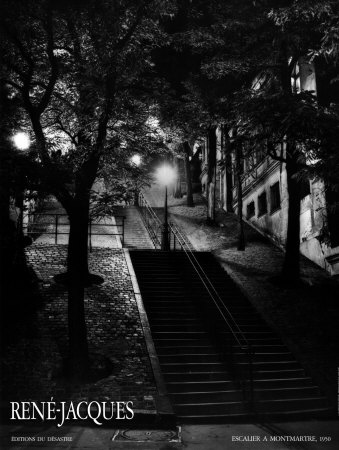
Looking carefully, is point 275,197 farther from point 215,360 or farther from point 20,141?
point 20,141

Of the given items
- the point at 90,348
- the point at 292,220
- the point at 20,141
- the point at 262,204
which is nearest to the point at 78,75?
the point at 20,141

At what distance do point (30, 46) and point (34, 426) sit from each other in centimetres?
901

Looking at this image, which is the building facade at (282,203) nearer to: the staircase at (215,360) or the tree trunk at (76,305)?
the staircase at (215,360)

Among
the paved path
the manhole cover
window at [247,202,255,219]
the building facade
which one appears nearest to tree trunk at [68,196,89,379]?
the manhole cover

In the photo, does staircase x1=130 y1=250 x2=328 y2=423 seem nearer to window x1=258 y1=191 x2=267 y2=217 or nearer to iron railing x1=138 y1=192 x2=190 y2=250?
iron railing x1=138 y1=192 x2=190 y2=250

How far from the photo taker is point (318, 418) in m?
8.07

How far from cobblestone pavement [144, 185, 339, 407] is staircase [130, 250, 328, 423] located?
0.35 metres

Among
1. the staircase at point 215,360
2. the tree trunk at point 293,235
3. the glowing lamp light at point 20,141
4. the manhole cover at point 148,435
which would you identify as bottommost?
the manhole cover at point 148,435

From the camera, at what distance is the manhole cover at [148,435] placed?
21.9 feet

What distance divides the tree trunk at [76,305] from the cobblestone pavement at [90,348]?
47cm

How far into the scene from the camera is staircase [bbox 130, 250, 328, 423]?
830 cm

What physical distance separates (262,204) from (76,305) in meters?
16.7

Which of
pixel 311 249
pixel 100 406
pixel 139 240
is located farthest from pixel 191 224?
pixel 100 406

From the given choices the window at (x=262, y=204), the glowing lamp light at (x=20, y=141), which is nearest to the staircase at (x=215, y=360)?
the glowing lamp light at (x=20, y=141)
